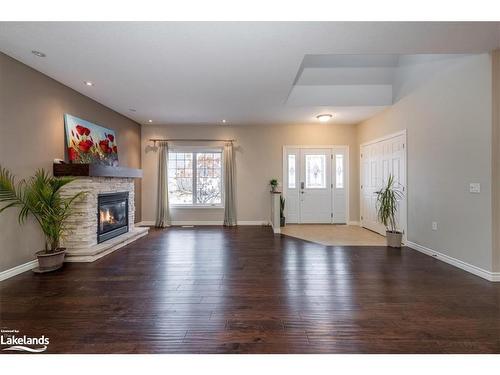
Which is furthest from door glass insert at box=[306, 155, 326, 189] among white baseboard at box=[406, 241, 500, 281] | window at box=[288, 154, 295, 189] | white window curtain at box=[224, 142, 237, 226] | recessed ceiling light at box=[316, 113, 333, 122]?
white baseboard at box=[406, 241, 500, 281]

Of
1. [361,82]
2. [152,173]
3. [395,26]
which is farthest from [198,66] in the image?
[152,173]

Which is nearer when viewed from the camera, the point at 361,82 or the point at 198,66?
the point at 198,66

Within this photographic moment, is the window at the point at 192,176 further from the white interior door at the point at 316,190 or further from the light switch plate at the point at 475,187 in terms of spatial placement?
the light switch plate at the point at 475,187

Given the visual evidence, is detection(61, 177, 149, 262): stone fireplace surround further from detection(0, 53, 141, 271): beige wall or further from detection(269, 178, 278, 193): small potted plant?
detection(269, 178, 278, 193): small potted plant

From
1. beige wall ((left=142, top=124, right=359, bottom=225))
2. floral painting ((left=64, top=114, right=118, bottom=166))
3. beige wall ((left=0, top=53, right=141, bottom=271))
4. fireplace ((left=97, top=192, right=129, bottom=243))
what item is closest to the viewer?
beige wall ((left=0, top=53, right=141, bottom=271))

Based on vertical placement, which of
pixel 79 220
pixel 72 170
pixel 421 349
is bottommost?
pixel 421 349

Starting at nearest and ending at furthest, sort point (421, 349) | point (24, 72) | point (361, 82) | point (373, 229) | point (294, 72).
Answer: point (421, 349) → point (24, 72) → point (294, 72) → point (361, 82) → point (373, 229)

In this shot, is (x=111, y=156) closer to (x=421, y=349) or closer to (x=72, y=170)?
(x=72, y=170)

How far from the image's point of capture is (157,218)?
6.50m

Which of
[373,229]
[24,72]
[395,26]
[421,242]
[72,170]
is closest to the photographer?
[395,26]

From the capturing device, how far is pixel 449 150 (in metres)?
3.49

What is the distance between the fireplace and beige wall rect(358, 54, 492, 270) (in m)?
5.47

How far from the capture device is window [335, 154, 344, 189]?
6777 millimetres

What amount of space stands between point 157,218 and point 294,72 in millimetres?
4991
